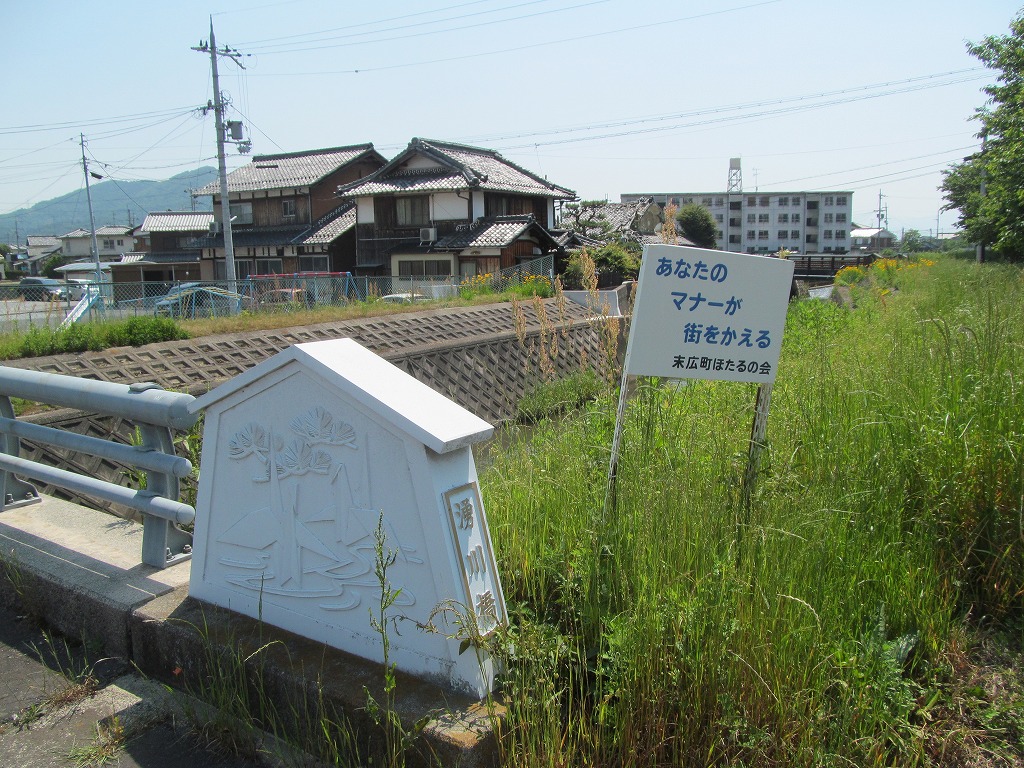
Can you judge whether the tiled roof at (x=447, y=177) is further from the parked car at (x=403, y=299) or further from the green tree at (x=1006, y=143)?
the green tree at (x=1006, y=143)

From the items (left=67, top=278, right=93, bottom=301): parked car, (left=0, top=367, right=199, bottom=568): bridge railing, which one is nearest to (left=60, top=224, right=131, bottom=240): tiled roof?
(left=67, top=278, right=93, bottom=301): parked car

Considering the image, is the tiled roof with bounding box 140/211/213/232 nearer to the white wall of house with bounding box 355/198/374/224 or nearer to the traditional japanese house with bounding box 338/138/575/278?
the white wall of house with bounding box 355/198/374/224

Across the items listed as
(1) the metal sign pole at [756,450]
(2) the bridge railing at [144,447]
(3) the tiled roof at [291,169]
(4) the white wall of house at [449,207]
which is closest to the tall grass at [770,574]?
(1) the metal sign pole at [756,450]

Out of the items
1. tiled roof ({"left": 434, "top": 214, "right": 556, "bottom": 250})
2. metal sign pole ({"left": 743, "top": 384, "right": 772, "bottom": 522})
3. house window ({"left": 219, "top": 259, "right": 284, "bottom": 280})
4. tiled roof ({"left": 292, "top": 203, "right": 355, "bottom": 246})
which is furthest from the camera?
house window ({"left": 219, "top": 259, "right": 284, "bottom": 280})

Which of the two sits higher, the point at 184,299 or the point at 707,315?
the point at 707,315

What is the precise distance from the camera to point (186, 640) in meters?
2.41

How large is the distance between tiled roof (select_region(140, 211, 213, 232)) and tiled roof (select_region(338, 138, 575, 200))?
12.8m

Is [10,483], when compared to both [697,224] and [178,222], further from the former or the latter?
[697,224]

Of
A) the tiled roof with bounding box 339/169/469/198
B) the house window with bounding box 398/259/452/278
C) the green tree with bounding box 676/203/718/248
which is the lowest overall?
the house window with bounding box 398/259/452/278

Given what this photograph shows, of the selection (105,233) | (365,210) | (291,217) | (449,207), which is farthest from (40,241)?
(449,207)

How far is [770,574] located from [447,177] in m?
32.0

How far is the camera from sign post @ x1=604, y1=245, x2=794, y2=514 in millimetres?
2586

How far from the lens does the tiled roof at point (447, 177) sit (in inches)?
1254

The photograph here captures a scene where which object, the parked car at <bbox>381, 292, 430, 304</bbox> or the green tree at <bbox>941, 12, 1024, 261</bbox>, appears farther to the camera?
the parked car at <bbox>381, 292, 430, 304</bbox>
